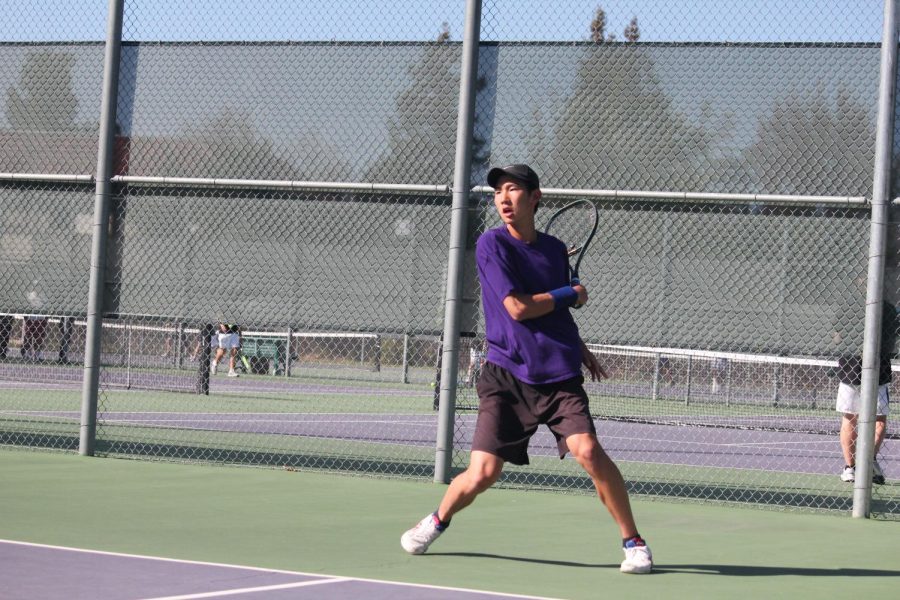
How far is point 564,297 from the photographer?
689cm

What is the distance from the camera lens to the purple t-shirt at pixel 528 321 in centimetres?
699

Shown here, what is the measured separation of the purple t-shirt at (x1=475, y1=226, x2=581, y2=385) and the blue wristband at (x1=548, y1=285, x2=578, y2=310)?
12cm

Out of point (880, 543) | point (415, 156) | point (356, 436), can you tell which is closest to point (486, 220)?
point (415, 156)

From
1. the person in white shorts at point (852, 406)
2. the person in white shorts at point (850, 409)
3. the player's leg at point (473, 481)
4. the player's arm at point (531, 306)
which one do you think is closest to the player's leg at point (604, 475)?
the player's leg at point (473, 481)

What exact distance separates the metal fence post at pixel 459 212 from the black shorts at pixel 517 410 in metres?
3.33

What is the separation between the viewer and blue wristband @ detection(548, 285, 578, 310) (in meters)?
6.87

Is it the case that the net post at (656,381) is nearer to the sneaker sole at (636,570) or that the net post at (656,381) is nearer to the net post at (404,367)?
the net post at (404,367)

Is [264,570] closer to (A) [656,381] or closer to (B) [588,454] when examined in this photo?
(B) [588,454]

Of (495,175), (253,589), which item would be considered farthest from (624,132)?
(253,589)

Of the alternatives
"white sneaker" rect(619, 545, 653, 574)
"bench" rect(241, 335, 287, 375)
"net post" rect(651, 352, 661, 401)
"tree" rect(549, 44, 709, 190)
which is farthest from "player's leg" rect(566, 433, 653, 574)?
"bench" rect(241, 335, 287, 375)

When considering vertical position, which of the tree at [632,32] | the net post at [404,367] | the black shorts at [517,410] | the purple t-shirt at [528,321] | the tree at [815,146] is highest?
the tree at [632,32]

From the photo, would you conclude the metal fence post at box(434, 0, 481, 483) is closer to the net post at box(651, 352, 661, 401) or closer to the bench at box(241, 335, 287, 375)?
the net post at box(651, 352, 661, 401)

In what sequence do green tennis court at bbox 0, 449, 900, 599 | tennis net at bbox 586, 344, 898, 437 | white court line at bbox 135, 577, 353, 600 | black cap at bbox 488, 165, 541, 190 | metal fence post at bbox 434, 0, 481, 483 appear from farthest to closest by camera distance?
1. tennis net at bbox 586, 344, 898, 437
2. metal fence post at bbox 434, 0, 481, 483
3. black cap at bbox 488, 165, 541, 190
4. green tennis court at bbox 0, 449, 900, 599
5. white court line at bbox 135, 577, 353, 600

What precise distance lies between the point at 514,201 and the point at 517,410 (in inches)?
38.5
